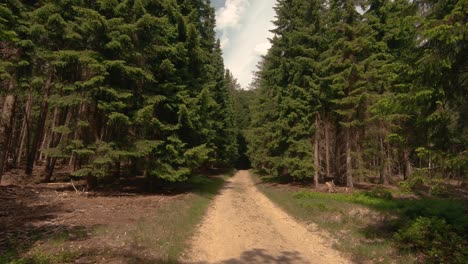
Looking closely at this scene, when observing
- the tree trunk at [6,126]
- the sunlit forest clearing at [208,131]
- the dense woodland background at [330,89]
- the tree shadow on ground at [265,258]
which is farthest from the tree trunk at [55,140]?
the dense woodland background at [330,89]

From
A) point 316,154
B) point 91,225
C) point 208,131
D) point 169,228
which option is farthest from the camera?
point 316,154

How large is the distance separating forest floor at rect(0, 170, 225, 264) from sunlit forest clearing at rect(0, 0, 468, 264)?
0.23 ft

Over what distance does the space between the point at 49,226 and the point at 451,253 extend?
37.4ft

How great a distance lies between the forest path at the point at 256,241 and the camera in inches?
327

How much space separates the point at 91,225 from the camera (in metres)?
9.39

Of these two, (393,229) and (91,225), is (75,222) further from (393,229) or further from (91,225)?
(393,229)

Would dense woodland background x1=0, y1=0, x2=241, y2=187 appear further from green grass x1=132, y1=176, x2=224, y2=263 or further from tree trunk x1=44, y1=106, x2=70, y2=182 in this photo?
green grass x1=132, y1=176, x2=224, y2=263

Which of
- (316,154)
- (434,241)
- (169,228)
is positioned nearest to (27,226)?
(169,228)

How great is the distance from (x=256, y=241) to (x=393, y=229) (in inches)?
196

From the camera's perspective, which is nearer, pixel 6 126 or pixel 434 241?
pixel 434 241

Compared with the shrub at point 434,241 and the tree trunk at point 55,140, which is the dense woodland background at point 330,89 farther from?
the tree trunk at point 55,140

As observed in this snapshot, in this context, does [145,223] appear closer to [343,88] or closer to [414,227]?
[414,227]

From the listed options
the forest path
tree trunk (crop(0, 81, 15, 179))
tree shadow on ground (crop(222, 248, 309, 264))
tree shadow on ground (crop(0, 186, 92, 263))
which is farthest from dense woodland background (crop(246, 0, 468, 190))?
tree trunk (crop(0, 81, 15, 179))

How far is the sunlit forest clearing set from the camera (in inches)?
309
